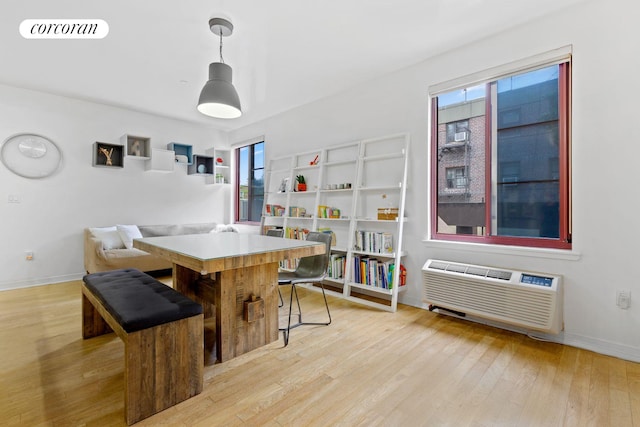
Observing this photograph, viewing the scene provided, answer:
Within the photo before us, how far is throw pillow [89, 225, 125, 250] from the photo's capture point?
13.5ft

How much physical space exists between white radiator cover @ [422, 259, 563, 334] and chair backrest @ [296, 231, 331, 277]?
→ 0.99 m

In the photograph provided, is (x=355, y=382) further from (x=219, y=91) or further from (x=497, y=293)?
(x=219, y=91)

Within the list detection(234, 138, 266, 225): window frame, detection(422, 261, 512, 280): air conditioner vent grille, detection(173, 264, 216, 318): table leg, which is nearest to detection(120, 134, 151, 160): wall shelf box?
detection(234, 138, 266, 225): window frame

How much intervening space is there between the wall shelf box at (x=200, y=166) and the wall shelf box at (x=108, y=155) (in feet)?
3.48

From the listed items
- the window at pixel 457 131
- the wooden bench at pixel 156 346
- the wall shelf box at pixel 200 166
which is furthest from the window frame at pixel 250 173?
the wooden bench at pixel 156 346

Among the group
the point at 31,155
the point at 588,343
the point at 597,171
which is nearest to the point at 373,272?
the point at 588,343

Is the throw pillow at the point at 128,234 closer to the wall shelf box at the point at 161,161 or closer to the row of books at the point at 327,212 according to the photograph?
the wall shelf box at the point at 161,161

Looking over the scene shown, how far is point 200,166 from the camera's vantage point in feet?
17.8

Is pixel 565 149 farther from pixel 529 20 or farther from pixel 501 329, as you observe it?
pixel 501 329

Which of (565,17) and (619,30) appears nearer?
(619,30)

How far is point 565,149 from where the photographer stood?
2.41 meters

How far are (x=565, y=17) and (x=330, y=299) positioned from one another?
3.31 m

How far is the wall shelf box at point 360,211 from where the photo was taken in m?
3.22

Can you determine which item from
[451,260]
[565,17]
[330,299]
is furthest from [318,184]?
[565,17]
